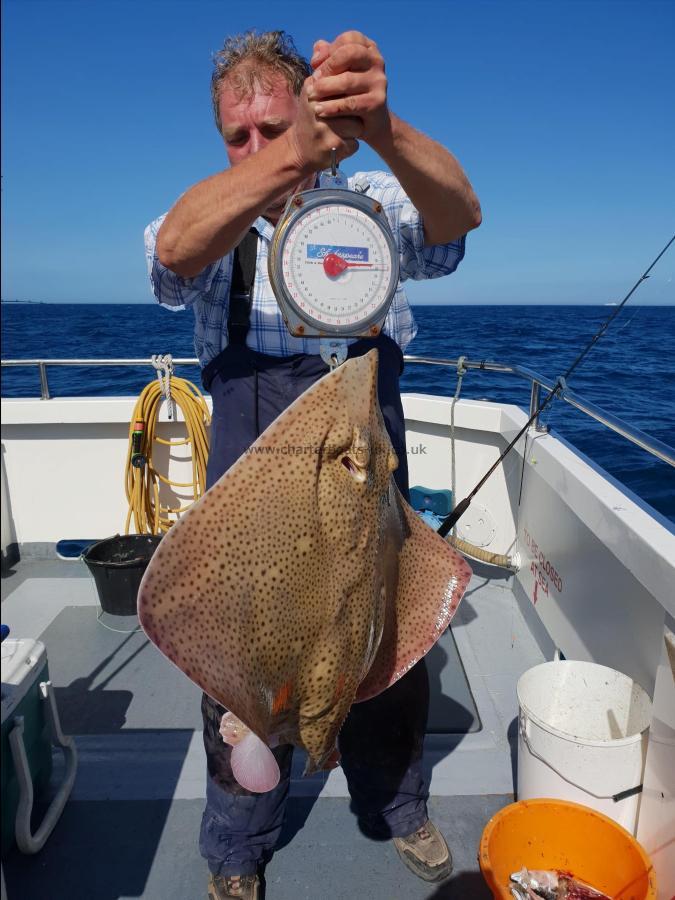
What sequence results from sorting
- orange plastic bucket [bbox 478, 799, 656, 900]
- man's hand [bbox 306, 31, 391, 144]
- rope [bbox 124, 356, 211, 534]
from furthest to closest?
rope [bbox 124, 356, 211, 534] → orange plastic bucket [bbox 478, 799, 656, 900] → man's hand [bbox 306, 31, 391, 144]

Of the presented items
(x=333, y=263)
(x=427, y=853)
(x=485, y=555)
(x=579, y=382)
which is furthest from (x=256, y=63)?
(x=579, y=382)

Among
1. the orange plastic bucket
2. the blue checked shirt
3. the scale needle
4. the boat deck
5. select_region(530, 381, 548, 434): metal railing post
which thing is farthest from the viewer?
select_region(530, 381, 548, 434): metal railing post

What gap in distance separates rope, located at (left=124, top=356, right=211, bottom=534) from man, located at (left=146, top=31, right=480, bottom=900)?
10.1 feet

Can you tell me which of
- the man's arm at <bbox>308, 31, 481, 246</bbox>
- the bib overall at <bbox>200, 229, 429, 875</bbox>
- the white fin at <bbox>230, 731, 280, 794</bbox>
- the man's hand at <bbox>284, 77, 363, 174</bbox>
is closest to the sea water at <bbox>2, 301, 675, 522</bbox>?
the man's arm at <bbox>308, 31, 481, 246</bbox>

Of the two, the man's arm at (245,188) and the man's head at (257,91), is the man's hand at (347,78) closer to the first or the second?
the man's arm at (245,188)

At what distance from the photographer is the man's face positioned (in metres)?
2.16

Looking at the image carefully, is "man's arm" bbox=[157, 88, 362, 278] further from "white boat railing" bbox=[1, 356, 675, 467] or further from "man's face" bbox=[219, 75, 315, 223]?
"white boat railing" bbox=[1, 356, 675, 467]

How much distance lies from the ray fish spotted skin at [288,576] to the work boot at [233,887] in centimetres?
114

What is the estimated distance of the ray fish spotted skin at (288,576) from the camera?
1.57 m

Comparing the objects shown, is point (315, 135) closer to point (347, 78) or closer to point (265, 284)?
point (347, 78)

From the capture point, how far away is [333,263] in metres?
1.79

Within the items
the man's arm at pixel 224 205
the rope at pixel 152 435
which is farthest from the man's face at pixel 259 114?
the rope at pixel 152 435

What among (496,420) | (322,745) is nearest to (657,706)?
(322,745)

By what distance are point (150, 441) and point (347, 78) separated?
4.44 m
